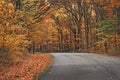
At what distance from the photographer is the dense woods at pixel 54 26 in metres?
19.6

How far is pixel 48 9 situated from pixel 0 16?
2030 centimetres

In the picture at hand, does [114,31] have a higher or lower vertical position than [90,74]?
higher

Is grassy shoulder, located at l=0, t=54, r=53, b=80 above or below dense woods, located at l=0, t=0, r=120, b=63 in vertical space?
below

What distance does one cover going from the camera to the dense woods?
19.6m

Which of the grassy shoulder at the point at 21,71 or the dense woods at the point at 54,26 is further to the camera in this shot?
the dense woods at the point at 54,26

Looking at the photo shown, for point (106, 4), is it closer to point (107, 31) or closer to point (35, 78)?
point (107, 31)

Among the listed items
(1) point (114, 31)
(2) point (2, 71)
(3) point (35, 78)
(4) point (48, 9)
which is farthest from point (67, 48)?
(3) point (35, 78)

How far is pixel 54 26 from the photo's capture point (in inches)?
2837

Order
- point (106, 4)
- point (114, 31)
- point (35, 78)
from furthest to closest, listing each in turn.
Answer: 1. point (106, 4)
2. point (114, 31)
3. point (35, 78)

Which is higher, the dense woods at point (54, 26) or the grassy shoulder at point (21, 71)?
the dense woods at point (54, 26)

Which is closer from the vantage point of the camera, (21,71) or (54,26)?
(21,71)

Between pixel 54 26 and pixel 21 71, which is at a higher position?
pixel 54 26

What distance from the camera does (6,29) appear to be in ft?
63.8

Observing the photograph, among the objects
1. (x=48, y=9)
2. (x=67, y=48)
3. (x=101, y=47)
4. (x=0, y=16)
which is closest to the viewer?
(x=0, y=16)
